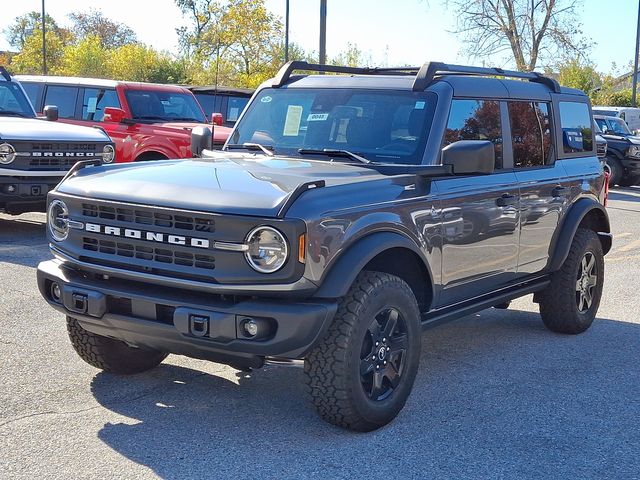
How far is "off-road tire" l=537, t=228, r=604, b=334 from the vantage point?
21.7 feet

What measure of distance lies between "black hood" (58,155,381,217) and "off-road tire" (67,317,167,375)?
0.86 metres

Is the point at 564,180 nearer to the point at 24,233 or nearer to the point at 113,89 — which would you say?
the point at 24,233

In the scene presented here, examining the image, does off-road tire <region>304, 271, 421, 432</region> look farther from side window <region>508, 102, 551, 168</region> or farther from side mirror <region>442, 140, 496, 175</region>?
side window <region>508, 102, 551, 168</region>

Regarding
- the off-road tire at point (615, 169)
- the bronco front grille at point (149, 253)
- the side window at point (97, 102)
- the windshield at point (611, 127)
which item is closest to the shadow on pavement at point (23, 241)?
the side window at point (97, 102)

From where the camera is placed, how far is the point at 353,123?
17.7 ft

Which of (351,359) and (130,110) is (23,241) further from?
(351,359)

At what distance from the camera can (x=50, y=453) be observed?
13.4 feet

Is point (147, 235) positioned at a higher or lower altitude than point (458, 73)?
lower

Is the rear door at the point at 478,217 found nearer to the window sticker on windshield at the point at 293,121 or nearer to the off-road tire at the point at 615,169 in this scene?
the window sticker on windshield at the point at 293,121

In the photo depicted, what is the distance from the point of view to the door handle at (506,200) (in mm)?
5630

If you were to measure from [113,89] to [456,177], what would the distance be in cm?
894

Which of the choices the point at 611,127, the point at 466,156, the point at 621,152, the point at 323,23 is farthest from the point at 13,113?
the point at 611,127

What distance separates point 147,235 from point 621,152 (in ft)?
63.2

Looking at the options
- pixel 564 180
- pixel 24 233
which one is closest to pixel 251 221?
pixel 564 180
